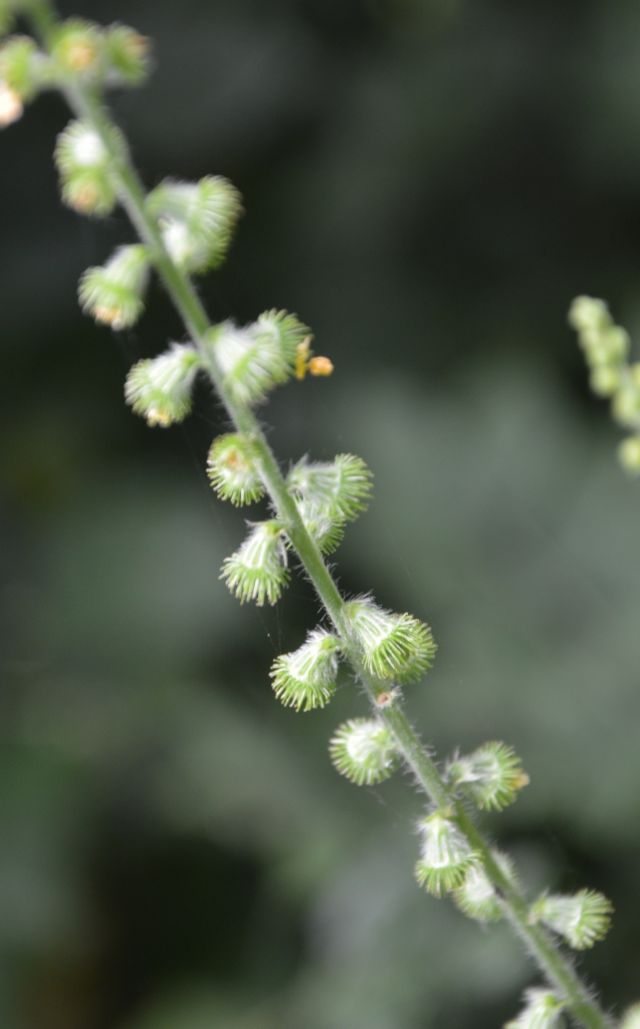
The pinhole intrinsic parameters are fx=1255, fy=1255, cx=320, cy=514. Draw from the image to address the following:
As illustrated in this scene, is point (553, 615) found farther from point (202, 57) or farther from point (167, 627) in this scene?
point (202, 57)

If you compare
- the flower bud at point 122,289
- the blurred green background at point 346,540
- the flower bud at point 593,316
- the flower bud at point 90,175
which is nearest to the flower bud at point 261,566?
the flower bud at point 122,289

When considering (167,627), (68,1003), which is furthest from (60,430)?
(68,1003)

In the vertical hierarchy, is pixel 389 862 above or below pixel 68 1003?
below

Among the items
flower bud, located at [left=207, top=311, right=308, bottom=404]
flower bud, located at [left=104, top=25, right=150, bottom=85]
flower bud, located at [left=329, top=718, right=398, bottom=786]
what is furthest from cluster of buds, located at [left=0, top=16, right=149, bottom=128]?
flower bud, located at [left=329, top=718, right=398, bottom=786]

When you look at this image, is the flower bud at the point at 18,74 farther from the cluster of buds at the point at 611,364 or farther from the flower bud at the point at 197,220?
the cluster of buds at the point at 611,364

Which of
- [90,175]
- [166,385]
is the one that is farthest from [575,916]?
[90,175]

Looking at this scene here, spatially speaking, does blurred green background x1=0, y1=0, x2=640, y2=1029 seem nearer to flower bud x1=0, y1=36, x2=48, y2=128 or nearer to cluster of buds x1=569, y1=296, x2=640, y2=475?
cluster of buds x1=569, y1=296, x2=640, y2=475
